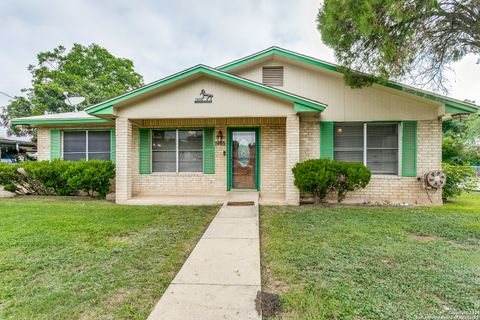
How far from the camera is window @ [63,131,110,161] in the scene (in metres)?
9.07

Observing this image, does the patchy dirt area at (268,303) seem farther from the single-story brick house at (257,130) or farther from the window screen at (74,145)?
the window screen at (74,145)

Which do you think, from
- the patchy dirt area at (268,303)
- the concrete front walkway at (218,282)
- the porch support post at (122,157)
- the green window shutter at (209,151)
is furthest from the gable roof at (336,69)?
the patchy dirt area at (268,303)

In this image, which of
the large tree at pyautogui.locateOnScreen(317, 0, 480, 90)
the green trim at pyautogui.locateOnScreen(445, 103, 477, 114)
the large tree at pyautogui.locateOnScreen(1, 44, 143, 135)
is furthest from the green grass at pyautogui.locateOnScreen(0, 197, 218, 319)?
the large tree at pyautogui.locateOnScreen(1, 44, 143, 135)

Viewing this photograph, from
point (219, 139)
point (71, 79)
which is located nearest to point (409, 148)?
point (219, 139)

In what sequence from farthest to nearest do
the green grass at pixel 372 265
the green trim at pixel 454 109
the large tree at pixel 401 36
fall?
the green trim at pixel 454 109, the large tree at pixel 401 36, the green grass at pixel 372 265

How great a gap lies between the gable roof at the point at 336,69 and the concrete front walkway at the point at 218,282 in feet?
20.0

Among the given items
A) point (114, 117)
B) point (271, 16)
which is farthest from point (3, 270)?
point (271, 16)

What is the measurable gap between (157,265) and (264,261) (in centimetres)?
153

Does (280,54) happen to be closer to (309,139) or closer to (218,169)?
(309,139)

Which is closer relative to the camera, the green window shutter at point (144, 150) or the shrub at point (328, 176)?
the shrub at point (328, 176)

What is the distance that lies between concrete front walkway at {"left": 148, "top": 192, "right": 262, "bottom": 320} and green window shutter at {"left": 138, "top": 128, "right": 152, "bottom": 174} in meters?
5.17

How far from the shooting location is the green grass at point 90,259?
2303mm

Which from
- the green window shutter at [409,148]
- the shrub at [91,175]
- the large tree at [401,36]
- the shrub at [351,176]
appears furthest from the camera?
the shrub at [91,175]

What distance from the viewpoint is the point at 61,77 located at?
81.2ft
